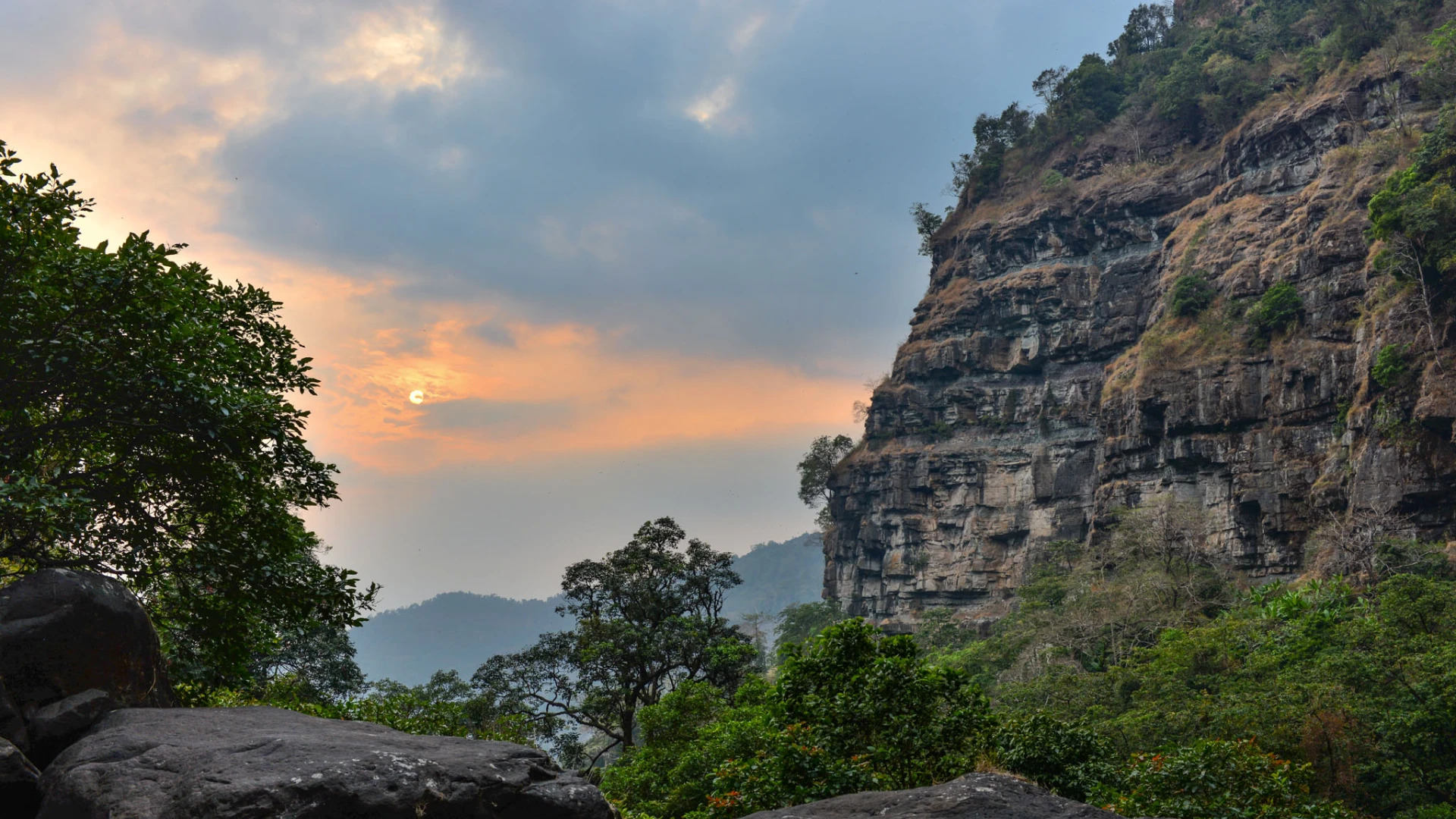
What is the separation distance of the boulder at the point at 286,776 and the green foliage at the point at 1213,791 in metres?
8.02

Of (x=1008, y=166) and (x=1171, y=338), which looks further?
(x=1008, y=166)

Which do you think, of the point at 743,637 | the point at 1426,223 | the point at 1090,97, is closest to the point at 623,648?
the point at 743,637

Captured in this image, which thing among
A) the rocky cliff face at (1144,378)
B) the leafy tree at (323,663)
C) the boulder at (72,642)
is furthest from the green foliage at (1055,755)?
the rocky cliff face at (1144,378)

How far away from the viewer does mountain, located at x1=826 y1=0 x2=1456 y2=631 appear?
128ft

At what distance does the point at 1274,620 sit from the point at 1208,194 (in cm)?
3719

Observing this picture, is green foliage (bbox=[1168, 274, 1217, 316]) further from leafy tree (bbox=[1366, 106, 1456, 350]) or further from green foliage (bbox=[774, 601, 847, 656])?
green foliage (bbox=[774, 601, 847, 656])

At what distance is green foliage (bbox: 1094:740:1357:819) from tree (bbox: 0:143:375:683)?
9798mm

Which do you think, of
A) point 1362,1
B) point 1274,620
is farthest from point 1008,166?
point 1274,620

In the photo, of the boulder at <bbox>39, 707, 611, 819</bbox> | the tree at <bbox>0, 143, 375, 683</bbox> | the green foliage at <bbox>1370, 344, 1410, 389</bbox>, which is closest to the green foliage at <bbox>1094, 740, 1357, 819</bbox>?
the boulder at <bbox>39, 707, 611, 819</bbox>

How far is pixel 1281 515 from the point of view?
41.7m

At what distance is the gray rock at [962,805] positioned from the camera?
516 cm

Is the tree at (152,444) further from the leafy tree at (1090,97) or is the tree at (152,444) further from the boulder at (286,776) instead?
the leafy tree at (1090,97)

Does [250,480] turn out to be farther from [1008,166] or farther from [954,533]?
[1008,166]

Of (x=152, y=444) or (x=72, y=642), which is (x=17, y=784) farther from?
(x=152, y=444)
